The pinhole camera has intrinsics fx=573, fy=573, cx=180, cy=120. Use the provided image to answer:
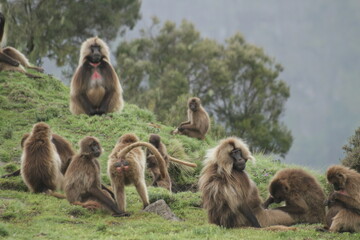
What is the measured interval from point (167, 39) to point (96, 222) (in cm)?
3953

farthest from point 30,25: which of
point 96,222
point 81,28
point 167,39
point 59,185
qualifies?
point 96,222

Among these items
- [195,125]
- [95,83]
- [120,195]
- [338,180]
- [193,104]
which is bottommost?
[120,195]

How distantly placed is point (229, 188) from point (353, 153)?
19.7ft

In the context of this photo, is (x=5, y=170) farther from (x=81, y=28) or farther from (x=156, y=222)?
(x=81, y=28)

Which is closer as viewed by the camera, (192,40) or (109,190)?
(109,190)

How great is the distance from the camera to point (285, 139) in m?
45.5

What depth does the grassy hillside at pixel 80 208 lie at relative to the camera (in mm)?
8312

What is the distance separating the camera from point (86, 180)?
9773mm

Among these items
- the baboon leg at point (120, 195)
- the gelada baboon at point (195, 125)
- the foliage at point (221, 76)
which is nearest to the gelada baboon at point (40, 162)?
the baboon leg at point (120, 195)

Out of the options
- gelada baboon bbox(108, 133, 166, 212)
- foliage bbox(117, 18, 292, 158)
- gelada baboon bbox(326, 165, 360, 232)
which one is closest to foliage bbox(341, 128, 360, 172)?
gelada baboon bbox(326, 165, 360, 232)

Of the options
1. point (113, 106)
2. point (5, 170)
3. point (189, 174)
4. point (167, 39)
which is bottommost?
point (5, 170)

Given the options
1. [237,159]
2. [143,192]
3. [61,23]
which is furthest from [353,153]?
[61,23]

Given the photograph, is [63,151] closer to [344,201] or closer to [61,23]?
[344,201]

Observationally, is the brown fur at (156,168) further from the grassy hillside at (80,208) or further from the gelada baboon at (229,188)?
the gelada baboon at (229,188)
